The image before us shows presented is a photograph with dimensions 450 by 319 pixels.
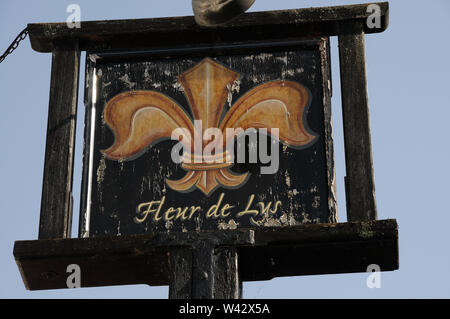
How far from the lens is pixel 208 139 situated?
8445 millimetres

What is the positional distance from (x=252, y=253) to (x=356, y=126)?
1128 millimetres

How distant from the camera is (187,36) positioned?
8.80m

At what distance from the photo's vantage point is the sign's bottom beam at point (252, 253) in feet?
25.4

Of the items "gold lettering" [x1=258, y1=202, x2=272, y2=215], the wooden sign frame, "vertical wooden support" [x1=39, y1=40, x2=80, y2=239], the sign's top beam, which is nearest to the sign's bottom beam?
the wooden sign frame

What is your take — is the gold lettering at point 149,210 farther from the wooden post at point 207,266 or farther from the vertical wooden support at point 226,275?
the vertical wooden support at point 226,275

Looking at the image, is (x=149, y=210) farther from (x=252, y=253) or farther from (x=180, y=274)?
(x=252, y=253)

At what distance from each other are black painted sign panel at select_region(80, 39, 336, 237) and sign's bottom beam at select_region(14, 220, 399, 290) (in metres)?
0.26

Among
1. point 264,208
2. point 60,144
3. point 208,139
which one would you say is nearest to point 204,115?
point 208,139

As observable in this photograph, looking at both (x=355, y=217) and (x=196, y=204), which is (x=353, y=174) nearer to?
(x=355, y=217)

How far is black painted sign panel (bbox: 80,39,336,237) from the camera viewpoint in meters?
8.16

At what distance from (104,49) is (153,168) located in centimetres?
101
